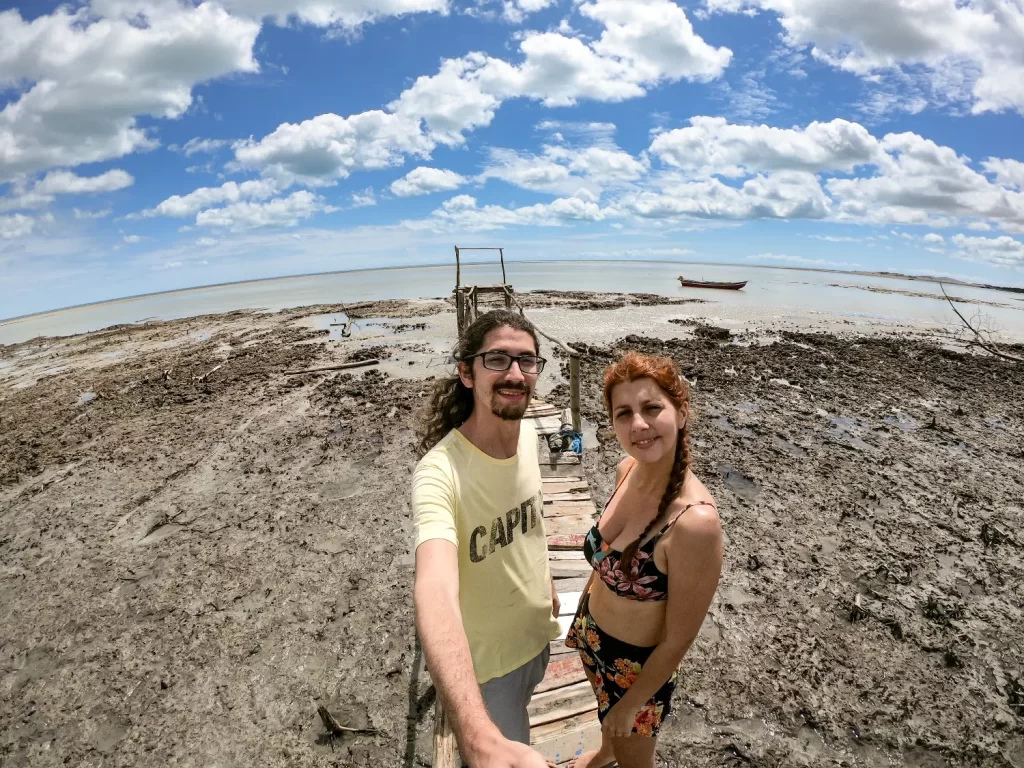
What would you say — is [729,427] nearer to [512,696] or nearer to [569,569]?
[569,569]

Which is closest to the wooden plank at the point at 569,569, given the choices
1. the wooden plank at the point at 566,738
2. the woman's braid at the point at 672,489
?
the wooden plank at the point at 566,738

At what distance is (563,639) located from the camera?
397 cm

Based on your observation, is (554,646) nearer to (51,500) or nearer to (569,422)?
(569,422)

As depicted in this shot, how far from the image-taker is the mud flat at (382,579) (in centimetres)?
403

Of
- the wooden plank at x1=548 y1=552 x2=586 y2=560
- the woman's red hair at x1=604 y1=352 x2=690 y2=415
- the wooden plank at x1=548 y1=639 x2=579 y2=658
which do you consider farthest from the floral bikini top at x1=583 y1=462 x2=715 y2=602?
the wooden plank at x1=548 y1=552 x2=586 y2=560

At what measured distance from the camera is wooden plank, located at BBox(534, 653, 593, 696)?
3453mm

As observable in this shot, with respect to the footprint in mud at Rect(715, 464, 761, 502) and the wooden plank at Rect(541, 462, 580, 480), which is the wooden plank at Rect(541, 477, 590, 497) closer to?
the wooden plank at Rect(541, 462, 580, 480)

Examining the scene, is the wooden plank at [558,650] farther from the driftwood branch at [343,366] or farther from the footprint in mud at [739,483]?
the driftwood branch at [343,366]

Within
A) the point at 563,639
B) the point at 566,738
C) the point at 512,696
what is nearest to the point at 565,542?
the point at 563,639

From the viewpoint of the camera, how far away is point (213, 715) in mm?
4246

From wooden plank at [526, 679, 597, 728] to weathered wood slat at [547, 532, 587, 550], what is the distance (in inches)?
61.5

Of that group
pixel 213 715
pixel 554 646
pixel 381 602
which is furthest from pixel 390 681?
pixel 554 646

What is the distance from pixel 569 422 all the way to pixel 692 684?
5.01m

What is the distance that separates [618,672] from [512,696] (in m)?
0.50
